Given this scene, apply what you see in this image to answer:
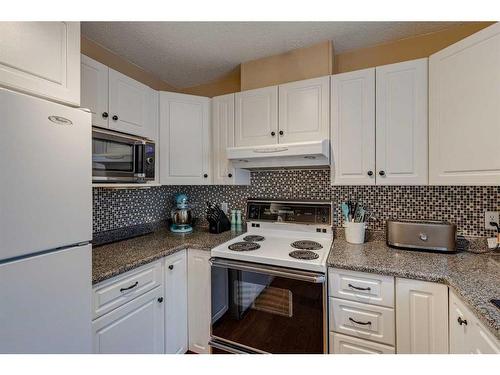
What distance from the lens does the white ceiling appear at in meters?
1.54

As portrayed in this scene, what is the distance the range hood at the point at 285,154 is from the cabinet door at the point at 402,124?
0.36 meters

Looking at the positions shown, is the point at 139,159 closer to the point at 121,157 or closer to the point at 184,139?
the point at 121,157

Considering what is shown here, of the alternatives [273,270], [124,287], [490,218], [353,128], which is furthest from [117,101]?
[490,218]

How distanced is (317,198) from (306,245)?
0.45 meters

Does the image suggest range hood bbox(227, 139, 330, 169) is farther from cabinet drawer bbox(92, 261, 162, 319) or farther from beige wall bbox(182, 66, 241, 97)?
cabinet drawer bbox(92, 261, 162, 319)

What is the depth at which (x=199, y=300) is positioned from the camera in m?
1.62

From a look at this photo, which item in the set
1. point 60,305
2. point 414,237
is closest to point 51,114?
point 60,305

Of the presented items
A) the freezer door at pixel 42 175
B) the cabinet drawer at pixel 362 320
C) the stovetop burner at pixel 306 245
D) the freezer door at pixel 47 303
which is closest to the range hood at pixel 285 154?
the stovetop burner at pixel 306 245

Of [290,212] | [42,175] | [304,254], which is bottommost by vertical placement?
[304,254]

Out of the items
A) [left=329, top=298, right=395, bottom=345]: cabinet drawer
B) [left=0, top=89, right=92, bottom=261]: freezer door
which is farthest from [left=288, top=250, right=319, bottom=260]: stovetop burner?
[left=0, top=89, right=92, bottom=261]: freezer door

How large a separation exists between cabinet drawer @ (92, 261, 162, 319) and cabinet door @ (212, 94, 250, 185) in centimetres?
87

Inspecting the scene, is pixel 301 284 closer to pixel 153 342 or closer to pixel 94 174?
pixel 153 342
